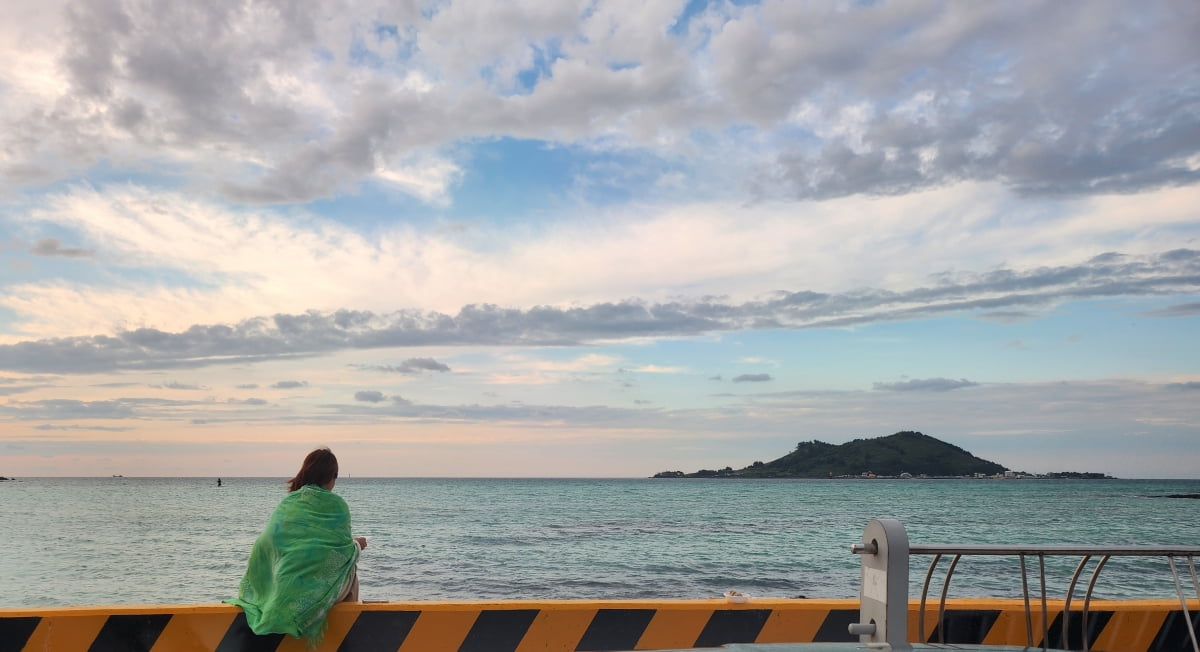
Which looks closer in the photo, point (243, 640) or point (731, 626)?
point (243, 640)

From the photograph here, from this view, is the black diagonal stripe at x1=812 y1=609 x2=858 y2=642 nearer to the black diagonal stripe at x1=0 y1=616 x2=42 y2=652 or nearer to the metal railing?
the metal railing

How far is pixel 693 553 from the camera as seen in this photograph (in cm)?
2536

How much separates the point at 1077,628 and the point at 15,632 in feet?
14.9

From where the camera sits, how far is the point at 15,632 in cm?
352

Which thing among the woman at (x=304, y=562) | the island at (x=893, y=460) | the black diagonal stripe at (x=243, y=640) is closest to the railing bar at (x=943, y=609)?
the woman at (x=304, y=562)

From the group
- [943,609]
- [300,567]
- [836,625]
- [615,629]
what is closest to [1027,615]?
[943,609]

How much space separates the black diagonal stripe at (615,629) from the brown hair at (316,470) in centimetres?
161

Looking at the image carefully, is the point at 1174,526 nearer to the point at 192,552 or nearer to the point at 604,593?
the point at 604,593

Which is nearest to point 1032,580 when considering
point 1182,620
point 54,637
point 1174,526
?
point 1182,620

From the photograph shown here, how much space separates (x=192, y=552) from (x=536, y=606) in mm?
25995

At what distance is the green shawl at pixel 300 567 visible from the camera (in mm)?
3752

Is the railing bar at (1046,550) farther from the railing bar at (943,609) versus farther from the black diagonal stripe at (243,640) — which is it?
the black diagonal stripe at (243,640)

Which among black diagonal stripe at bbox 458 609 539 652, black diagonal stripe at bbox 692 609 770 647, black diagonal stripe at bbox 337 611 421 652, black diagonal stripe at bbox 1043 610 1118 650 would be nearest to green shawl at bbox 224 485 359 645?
black diagonal stripe at bbox 337 611 421 652

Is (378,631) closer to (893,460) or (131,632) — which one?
(131,632)
